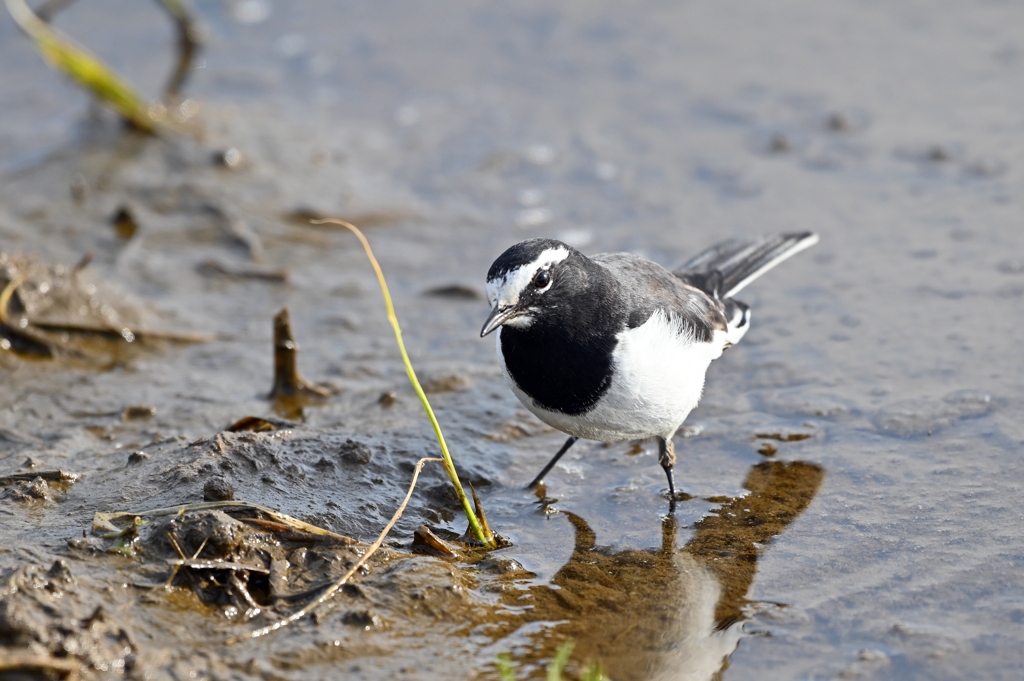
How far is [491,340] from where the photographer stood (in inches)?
291

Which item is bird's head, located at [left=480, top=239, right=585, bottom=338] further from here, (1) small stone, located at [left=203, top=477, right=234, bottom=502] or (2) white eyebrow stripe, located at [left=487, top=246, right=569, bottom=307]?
(1) small stone, located at [left=203, top=477, right=234, bottom=502]

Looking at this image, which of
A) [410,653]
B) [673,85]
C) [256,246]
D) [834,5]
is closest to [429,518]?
[410,653]

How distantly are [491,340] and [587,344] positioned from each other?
253cm

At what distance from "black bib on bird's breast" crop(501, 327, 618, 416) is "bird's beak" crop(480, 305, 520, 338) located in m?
0.19

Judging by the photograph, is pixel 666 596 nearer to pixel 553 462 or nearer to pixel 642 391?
pixel 642 391

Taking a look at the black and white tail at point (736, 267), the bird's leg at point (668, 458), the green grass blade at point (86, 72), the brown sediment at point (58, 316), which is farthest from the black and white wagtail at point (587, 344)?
the green grass blade at point (86, 72)

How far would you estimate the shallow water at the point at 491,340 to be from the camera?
437cm

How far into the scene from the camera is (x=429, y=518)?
534 cm

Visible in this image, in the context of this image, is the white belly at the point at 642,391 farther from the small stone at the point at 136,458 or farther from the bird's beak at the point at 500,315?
the small stone at the point at 136,458

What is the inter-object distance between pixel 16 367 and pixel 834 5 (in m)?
9.30

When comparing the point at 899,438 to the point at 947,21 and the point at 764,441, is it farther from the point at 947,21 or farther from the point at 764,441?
the point at 947,21

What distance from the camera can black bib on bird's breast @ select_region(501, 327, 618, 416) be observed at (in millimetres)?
4895

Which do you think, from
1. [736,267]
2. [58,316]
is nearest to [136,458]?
[58,316]

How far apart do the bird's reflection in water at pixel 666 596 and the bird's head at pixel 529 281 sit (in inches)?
48.8
